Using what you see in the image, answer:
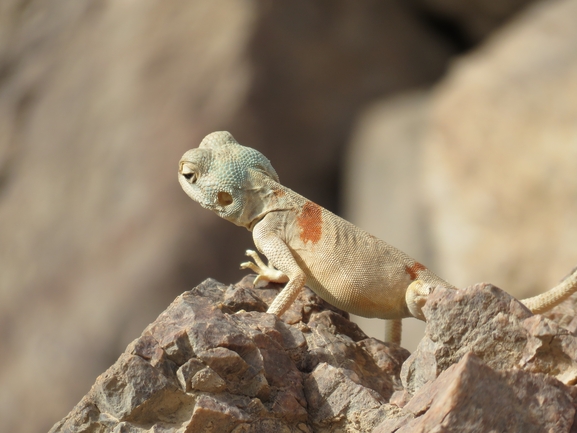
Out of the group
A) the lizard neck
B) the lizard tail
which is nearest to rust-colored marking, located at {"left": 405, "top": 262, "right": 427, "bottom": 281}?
the lizard tail

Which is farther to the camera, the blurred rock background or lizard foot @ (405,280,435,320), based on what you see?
the blurred rock background

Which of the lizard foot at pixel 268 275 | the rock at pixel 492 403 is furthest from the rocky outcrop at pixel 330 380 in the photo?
the lizard foot at pixel 268 275

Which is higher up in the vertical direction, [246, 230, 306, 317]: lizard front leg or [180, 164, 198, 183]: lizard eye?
[180, 164, 198, 183]: lizard eye

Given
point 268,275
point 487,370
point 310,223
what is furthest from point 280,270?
point 487,370

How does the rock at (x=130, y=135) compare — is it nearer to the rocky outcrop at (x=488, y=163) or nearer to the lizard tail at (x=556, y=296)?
the rocky outcrop at (x=488, y=163)

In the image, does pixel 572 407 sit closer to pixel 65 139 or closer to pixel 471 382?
pixel 471 382

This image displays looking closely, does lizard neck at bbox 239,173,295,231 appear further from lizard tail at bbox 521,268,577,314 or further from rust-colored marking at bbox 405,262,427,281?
lizard tail at bbox 521,268,577,314
